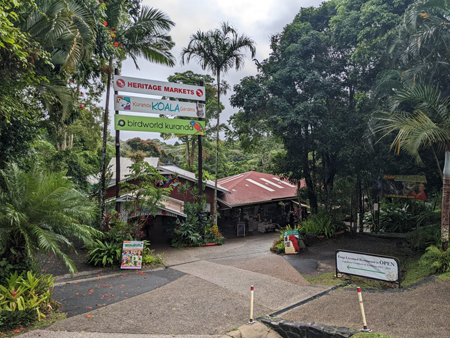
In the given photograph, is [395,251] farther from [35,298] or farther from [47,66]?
[47,66]

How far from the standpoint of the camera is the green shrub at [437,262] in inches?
353

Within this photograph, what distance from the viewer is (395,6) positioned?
14.7 meters

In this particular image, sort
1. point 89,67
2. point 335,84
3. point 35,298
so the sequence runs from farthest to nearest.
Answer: point 335,84
point 89,67
point 35,298

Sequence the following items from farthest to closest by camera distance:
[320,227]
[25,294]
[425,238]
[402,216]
A: [402,216]
[320,227]
[425,238]
[25,294]

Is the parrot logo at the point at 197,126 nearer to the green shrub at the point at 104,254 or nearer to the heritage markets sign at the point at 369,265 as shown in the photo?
the green shrub at the point at 104,254

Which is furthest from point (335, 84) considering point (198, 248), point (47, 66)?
point (47, 66)

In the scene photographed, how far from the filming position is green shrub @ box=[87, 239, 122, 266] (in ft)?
36.6

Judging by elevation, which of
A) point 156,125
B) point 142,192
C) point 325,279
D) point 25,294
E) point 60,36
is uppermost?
point 60,36

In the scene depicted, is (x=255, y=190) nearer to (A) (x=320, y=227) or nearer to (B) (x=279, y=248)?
(A) (x=320, y=227)

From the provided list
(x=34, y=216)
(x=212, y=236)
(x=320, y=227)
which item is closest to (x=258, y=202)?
(x=212, y=236)

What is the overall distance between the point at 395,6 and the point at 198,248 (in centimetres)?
1492

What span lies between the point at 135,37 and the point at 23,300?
34.1 feet

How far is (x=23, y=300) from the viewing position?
6391 mm

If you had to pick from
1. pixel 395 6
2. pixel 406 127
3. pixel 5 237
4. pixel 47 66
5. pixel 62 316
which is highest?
pixel 395 6
